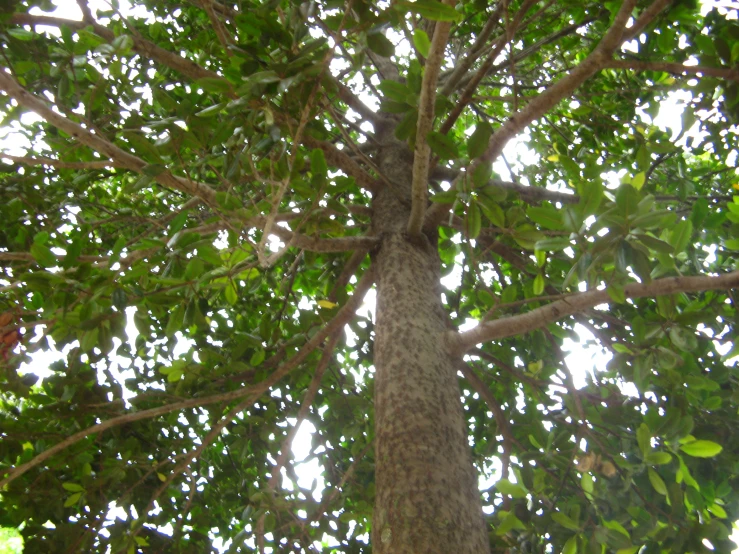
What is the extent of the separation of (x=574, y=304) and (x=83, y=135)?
1815 mm

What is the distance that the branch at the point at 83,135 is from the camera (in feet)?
6.73

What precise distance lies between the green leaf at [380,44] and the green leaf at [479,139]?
0.39 meters

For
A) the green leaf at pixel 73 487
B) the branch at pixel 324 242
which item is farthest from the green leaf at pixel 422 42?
the green leaf at pixel 73 487

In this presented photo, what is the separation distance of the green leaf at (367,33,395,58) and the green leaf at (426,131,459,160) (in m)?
0.31

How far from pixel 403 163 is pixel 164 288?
1.64 metres

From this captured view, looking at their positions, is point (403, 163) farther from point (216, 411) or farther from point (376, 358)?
point (216, 411)

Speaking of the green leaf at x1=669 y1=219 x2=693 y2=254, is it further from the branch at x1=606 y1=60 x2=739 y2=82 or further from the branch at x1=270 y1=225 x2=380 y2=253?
the branch at x1=270 y1=225 x2=380 y2=253

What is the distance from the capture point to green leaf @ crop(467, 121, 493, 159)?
209 centimetres

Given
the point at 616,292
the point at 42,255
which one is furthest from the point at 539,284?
the point at 42,255

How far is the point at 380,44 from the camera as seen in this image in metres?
2.09

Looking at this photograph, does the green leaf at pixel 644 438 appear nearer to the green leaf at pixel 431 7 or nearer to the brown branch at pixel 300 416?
the brown branch at pixel 300 416

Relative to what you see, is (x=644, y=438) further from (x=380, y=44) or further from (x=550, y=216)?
(x=380, y=44)

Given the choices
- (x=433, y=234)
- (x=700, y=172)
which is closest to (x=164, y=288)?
(x=433, y=234)

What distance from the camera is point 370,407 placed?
147 inches
